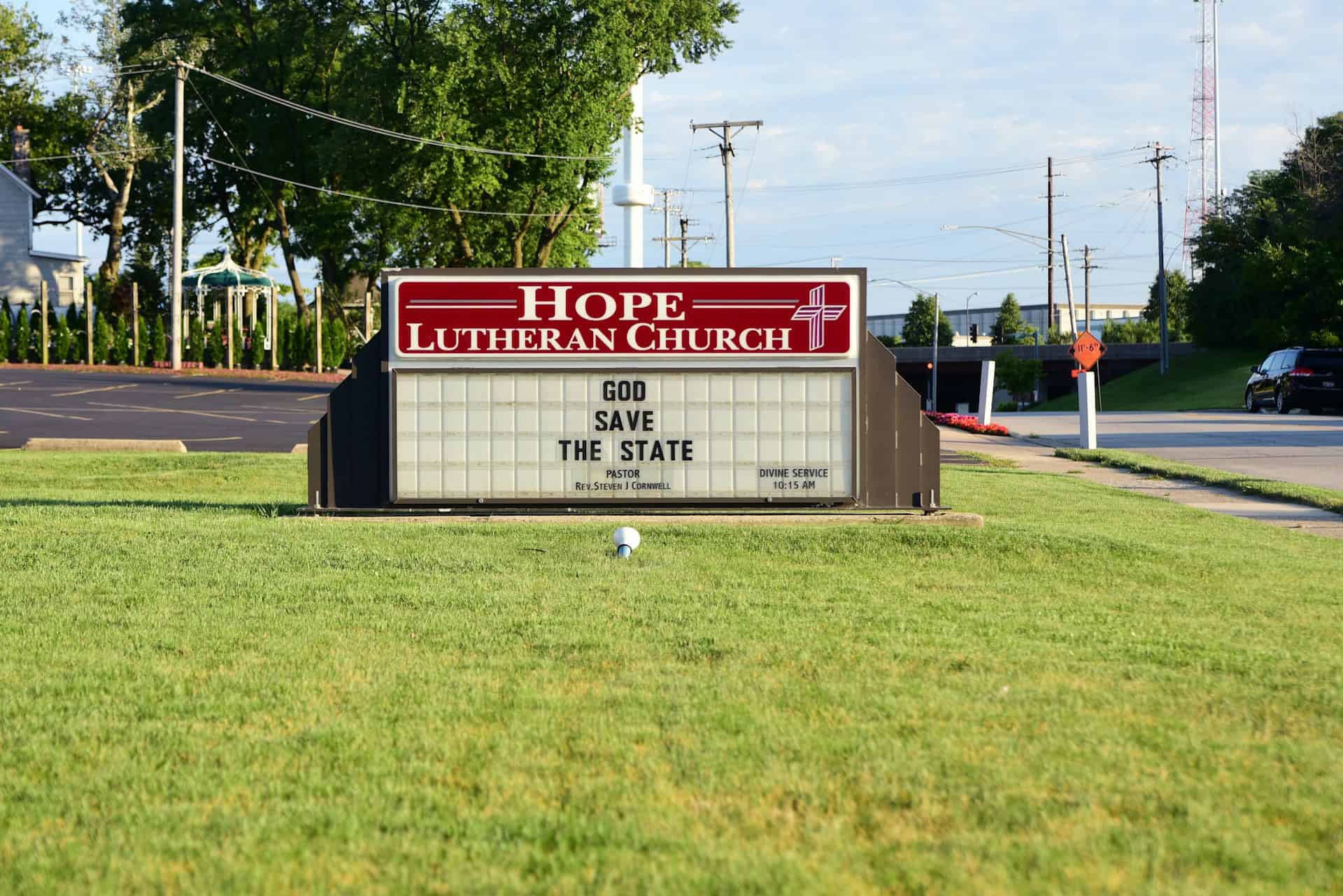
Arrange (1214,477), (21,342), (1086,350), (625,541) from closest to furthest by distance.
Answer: (625,541) → (1214,477) → (1086,350) → (21,342)

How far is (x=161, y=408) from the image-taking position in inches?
1226

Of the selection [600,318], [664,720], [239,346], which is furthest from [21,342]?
[664,720]

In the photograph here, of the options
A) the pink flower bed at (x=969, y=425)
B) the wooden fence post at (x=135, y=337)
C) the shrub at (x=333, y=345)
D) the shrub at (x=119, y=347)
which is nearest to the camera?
the pink flower bed at (x=969, y=425)

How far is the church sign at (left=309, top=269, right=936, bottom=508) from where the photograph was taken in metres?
11.5

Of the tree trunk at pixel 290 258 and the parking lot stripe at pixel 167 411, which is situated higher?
the tree trunk at pixel 290 258

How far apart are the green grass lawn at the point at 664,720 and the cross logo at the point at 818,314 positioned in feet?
7.26

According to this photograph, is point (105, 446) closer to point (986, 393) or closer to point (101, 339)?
point (986, 393)

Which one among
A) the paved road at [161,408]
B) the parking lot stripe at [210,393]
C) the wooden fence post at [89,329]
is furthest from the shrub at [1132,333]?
the parking lot stripe at [210,393]

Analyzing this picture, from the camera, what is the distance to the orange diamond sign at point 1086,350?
28047 mm

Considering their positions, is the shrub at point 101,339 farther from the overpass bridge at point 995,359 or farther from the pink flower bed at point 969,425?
the overpass bridge at point 995,359

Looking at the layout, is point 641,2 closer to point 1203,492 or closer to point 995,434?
point 995,434

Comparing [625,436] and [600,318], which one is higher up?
[600,318]

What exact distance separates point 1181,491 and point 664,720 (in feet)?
48.1

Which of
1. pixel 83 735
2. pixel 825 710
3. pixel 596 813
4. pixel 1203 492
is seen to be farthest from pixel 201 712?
pixel 1203 492
